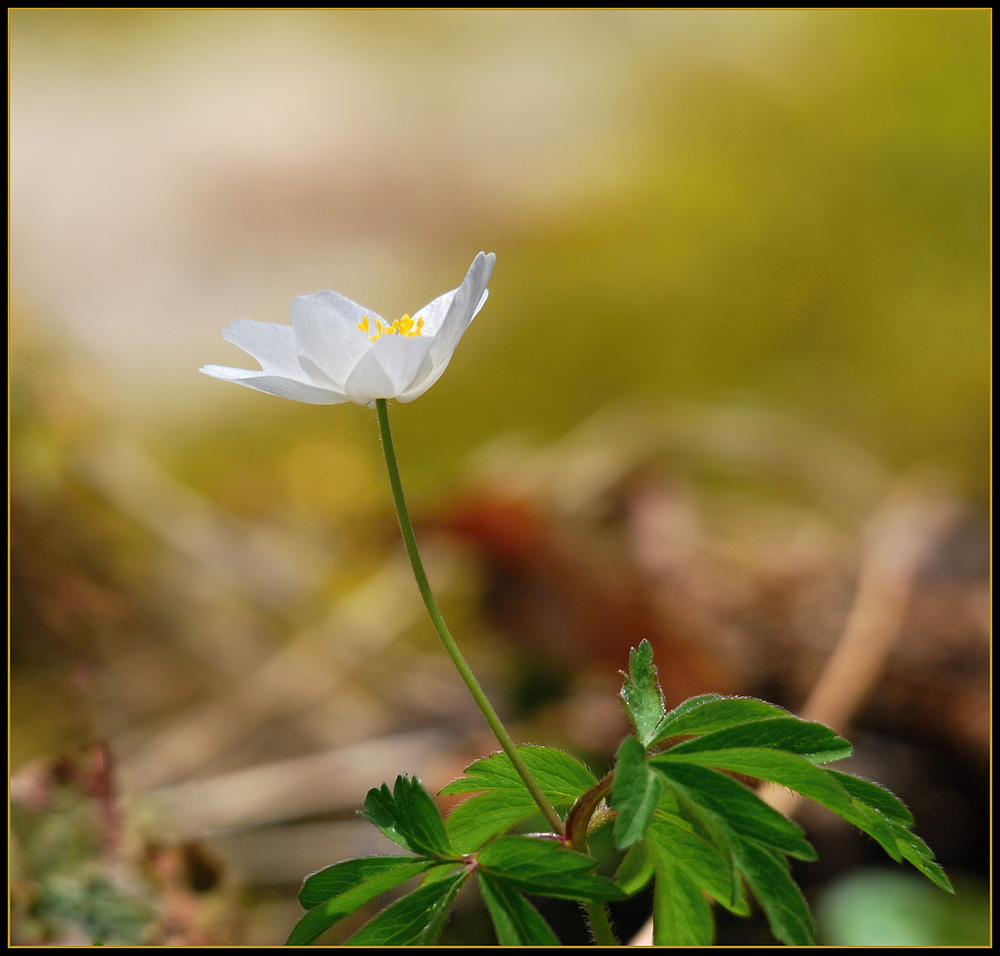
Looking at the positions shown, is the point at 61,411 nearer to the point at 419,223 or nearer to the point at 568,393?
the point at 568,393

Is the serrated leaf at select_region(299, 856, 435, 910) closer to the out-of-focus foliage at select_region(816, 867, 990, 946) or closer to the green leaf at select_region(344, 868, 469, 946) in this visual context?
the green leaf at select_region(344, 868, 469, 946)

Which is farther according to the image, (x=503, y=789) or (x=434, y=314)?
(x=434, y=314)

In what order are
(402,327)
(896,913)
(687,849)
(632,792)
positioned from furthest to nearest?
(896,913)
(402,327)
(687,849)
(632,792)

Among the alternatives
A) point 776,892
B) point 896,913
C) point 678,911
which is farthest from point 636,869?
point 896,913

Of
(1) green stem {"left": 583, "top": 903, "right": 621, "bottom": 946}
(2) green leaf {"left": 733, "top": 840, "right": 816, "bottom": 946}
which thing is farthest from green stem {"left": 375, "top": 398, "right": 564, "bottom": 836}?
(2) green leaf {"left": 733, "top": 840, "right": 816, "bottom": 946}

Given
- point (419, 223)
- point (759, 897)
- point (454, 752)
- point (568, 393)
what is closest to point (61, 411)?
point (454, 752)

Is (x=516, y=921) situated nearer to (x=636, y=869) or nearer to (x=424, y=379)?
(x=636, y=869)
